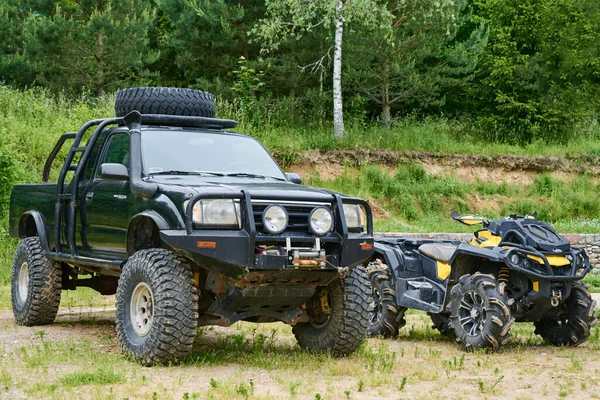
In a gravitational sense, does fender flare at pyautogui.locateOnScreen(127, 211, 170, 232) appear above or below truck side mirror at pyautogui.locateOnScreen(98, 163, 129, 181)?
below

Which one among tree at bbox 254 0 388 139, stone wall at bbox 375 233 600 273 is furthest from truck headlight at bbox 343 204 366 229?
tree at bbox 254 0 388 139

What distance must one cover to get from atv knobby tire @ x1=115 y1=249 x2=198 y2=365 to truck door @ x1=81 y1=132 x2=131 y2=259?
65 cm

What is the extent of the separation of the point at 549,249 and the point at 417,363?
1.89 metres

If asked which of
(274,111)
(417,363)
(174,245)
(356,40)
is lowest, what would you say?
(417,363)

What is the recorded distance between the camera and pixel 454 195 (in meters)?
24.9

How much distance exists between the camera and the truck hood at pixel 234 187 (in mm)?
7586

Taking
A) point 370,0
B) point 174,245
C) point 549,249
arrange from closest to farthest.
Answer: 1. point 174,245
2. point 549,249
3. point 370,0

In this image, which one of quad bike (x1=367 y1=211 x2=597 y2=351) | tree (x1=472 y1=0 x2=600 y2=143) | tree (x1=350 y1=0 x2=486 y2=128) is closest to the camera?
quad bike (x1=367 y1=211 x2=597 y2=351)

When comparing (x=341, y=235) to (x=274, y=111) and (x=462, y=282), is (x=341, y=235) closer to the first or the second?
Answer: (x=462, y=282)

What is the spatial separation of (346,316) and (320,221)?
105 cm

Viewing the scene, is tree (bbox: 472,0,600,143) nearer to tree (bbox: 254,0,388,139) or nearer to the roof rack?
tree (bbox: 254,0,388,139)

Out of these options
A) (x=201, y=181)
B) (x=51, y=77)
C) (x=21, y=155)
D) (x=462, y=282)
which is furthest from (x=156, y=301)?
(x=51, y=77)

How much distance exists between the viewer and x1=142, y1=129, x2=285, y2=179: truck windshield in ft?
28.3

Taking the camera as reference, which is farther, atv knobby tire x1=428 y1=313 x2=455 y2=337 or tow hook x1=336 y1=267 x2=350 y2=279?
atv knobby tire x1=428 y1=313 x2=455 y2=337
